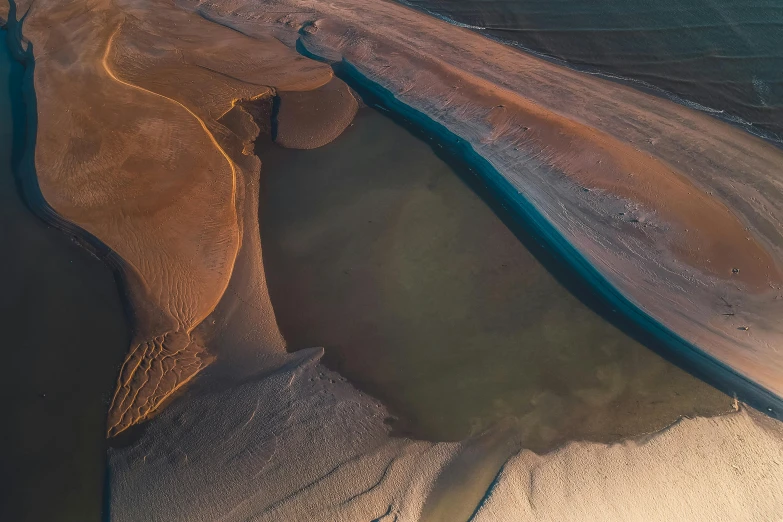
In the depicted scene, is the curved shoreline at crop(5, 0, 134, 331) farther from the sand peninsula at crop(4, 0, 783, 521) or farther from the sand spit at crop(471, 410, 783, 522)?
the sand spit at crop(471, 410, 783, 522)

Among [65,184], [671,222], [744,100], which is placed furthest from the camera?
[744,100]

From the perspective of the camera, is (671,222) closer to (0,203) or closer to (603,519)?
(603,519)

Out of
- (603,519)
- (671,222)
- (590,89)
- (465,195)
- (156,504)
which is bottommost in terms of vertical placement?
(156,504)

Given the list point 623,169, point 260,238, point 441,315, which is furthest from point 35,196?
point 623,169

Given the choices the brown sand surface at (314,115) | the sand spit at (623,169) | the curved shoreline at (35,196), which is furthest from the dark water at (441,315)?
the curved shoreline at (35,196)

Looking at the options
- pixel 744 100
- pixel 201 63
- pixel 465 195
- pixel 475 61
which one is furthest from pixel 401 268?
pixel 744 100

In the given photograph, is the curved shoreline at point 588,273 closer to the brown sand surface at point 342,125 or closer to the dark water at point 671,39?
the brown sand surface at point 342,125

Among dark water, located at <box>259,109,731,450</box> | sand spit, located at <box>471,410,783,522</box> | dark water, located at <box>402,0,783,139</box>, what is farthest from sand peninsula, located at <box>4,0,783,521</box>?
dark water, located at <box>402,0,783,139</box>
